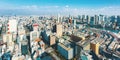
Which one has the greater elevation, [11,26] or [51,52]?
[11,26]

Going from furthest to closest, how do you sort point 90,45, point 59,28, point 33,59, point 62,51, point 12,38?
point 59,28, point 12,38, point 90,45, point 62,51, point 33,59

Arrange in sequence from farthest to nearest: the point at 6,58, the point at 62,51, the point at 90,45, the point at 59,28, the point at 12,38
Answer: the point at 59,28 < the point at 12,38 < the point at 90,45 < the point at 62,51 < the point at 6,58

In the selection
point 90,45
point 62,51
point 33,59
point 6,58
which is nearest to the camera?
point 6,58

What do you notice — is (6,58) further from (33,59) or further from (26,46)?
(26,46)

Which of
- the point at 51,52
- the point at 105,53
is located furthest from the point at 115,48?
the point at 51,52

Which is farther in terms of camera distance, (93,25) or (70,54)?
(93,25)

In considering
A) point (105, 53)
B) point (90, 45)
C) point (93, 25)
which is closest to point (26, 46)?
point (90, 45)

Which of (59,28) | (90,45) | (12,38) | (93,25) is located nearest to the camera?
(90,45)

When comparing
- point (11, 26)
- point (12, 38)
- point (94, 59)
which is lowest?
point (94, 59)

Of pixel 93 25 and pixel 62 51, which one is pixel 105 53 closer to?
pixel 62 51
